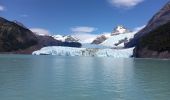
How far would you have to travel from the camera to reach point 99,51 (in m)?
186

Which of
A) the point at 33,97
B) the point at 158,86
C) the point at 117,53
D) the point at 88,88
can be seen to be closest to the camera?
the point at 33,97

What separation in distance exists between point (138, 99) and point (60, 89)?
6415 mm

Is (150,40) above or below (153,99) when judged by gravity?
above

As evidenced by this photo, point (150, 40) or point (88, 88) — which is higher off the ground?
point (150, 40)

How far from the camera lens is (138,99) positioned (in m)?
21.7

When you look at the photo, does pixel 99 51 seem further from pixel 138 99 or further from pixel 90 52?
pixel 138 99

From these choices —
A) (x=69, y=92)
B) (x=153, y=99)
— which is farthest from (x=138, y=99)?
(x=69, y=92)

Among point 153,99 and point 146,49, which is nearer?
point 153,99

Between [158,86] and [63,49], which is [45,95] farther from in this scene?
[63,49]

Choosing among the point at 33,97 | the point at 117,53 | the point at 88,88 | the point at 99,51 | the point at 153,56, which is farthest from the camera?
the point at 99,51

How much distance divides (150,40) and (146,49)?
7.21m

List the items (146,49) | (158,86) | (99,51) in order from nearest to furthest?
(158,86) → (146,49) → (99,51)

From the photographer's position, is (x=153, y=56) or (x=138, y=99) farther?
(x=153, y=56)

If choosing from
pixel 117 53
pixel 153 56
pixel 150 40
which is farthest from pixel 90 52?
pixel 153 56
